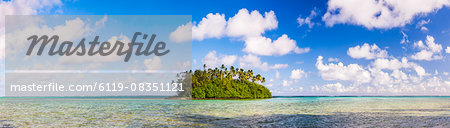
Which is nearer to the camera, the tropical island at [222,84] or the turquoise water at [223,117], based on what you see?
the turquoise water at [223,117]

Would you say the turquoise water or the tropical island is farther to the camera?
the tropical island

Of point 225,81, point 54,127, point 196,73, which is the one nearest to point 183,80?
point 196,73

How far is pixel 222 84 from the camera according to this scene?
410 feet

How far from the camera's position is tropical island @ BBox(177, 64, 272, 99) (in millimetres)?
121375

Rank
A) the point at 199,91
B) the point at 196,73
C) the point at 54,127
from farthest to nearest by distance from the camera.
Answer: the point at 196,73
the point at 199,91
the point at 54,127

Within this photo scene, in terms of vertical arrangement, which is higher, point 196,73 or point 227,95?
point 196,73

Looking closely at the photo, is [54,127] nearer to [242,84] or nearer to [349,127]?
[349,127]

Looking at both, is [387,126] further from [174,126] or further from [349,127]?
[174,126]

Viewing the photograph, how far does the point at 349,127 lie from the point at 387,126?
346cm

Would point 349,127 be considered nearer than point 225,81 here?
Yes

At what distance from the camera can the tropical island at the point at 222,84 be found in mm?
121375

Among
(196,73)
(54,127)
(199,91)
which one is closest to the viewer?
(54,127)

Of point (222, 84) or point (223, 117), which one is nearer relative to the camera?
point (223, 117)

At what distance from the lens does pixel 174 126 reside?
23297 millimetres
